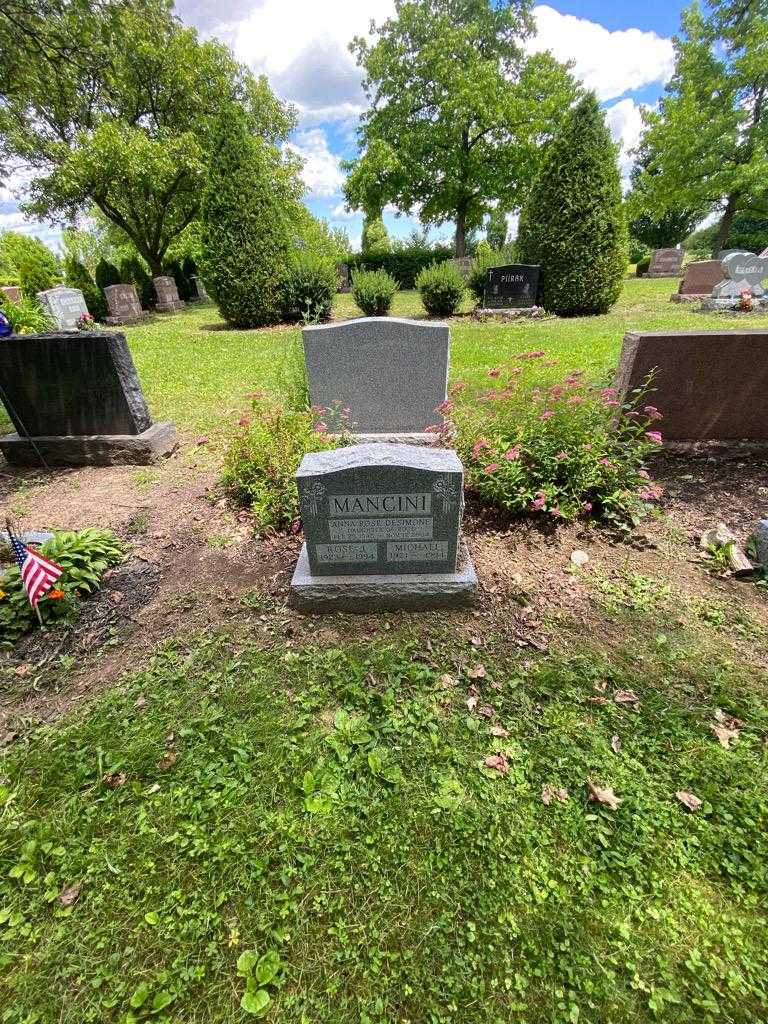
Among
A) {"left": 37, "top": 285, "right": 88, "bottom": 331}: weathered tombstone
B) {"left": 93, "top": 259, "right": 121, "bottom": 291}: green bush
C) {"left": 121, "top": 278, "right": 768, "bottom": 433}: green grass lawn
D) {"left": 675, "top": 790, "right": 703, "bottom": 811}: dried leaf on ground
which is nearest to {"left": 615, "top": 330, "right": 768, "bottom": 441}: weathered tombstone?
{"left": 121, "top": 278, "right": 768, "bottom": 433}: green grass lawn

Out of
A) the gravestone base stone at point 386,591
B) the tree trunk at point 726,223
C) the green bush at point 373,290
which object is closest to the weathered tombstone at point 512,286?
the green bush at point 373,290

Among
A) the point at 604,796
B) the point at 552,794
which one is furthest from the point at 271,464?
the point at 604,796

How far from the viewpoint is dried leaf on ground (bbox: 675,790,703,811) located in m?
1.82

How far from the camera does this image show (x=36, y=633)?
2715 mm

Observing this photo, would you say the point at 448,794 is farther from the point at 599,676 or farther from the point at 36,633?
the point at 36,633

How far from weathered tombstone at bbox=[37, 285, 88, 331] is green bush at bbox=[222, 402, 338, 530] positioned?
14.0 metres

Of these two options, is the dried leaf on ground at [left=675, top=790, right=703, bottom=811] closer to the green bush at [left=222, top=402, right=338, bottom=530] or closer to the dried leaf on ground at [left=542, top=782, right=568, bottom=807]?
the dried leaf on ground at [left=542, top=782, right=568, bottom=807]

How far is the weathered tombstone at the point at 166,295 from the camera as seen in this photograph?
19.5 meters

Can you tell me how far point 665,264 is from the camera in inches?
899

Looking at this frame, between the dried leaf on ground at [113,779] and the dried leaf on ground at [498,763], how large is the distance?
1600 mm

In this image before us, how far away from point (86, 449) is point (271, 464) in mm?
2419

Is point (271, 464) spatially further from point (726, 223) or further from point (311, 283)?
point (726, 223)

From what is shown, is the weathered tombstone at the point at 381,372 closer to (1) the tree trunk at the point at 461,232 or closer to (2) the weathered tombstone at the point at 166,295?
(2) the weathered tombstone at the point at 166,295

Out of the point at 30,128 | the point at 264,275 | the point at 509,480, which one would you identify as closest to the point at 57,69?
the point at 264,275
